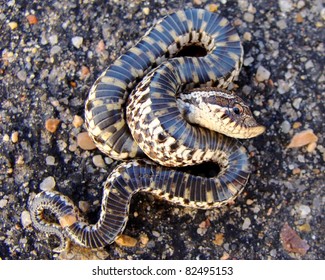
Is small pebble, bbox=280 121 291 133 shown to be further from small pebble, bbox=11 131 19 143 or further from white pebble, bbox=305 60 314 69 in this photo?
small pebble, bbox=11 131 19 143

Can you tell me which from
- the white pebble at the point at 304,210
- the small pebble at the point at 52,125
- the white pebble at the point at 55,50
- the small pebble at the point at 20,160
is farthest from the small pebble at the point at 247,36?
the small pebble at the point at 20,160

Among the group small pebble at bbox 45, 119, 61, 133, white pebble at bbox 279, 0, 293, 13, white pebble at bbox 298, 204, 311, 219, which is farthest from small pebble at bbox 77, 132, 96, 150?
white pebble at bbox 279, 0, 293, 13

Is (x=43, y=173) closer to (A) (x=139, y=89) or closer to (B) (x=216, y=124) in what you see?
(A) (x=139, y=89)

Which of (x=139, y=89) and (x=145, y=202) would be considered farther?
(x=145, y=202)

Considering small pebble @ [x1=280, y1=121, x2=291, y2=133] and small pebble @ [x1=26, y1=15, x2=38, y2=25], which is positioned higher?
small pebble @ [x1=26, y1=15, x2=38, y2=25]

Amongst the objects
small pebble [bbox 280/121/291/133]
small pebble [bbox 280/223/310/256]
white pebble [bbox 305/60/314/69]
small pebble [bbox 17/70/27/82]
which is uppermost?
white pebble [bbox 305/60/314/69]

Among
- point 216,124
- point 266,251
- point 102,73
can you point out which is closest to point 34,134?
point 102,73

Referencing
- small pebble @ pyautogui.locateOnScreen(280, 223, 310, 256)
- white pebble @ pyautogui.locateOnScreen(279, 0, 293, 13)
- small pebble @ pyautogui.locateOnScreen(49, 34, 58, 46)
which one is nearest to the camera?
small pebble @ pyautogui.locateOnScreen(280, 223, 310, 256)
